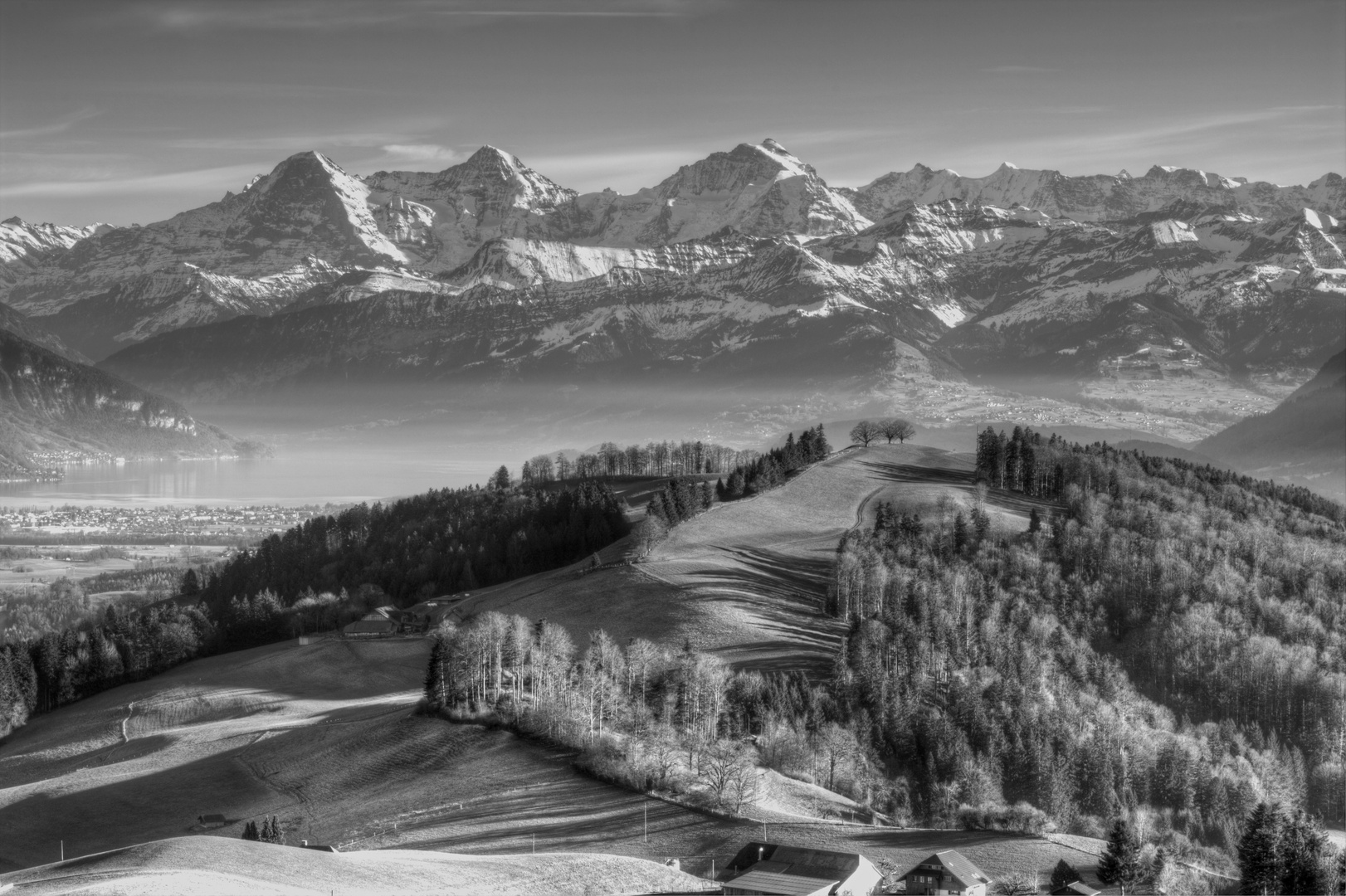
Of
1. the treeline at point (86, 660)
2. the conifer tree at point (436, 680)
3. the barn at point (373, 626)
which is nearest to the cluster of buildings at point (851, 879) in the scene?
the conifer tree at point (436, 680)

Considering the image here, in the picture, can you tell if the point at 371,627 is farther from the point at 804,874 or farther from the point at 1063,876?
the point at 1063,876

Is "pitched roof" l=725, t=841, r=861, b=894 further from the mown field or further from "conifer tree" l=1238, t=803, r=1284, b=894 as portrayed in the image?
"conifer tree" l=1238, t=803, r=1284, b=894

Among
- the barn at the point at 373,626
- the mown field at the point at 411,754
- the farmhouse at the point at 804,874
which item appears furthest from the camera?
the barn at the point at 373,626

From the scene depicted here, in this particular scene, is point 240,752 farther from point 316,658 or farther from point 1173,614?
point 1173,614

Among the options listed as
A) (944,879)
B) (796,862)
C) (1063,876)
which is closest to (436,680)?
(796,862)

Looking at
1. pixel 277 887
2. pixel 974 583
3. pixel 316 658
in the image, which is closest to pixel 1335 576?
pixel 974 583

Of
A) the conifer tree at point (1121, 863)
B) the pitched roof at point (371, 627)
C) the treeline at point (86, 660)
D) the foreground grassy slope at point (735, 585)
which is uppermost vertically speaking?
the foreground grassy slope at point (735, 585)

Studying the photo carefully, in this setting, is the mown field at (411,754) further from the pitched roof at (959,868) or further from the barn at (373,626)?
the barn at (373,626)
